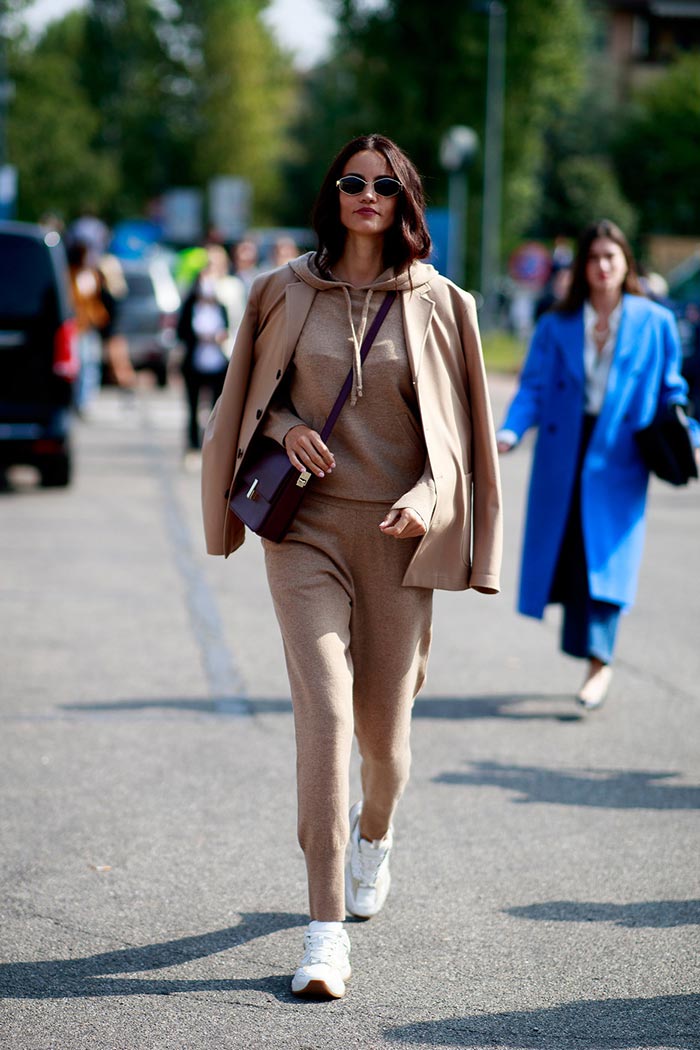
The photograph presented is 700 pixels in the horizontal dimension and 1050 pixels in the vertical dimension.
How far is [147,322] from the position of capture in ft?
79.7

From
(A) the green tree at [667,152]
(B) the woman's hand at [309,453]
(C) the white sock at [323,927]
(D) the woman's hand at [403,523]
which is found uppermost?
(B) the woman's hand at [309,453]

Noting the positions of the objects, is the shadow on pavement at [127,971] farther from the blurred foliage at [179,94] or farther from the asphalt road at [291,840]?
the blurred foliage at [179,94]

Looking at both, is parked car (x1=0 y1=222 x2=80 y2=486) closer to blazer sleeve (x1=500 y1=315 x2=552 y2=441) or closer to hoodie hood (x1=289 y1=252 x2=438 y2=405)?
blazer sleeve (x1=500 y1=315 x2=552 y2=441)

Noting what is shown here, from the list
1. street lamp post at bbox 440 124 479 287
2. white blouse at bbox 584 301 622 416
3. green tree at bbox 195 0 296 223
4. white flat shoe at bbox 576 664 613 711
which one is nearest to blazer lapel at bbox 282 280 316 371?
white blouse at bbox 584 301 622 416

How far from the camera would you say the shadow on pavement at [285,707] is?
6695mm

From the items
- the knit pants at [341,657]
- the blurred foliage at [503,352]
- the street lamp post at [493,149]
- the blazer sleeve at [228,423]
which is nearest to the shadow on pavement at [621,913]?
the knit pants at [341,657]

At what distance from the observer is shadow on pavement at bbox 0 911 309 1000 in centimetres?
388

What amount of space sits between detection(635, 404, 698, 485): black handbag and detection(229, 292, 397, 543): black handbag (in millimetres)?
2812

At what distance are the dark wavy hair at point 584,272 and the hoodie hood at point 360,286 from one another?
9.31ft

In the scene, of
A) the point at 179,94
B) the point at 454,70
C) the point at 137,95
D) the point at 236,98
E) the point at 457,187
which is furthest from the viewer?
the point at 137,95

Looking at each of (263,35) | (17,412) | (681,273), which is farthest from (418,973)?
→ (263,35)

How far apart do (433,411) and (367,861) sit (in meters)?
1.18

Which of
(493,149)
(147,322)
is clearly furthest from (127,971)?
(493,149)

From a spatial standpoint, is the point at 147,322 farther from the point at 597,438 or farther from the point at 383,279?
the point at 383,279
